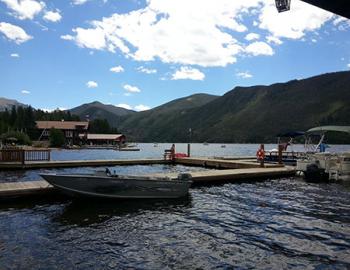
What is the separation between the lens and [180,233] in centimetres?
1231

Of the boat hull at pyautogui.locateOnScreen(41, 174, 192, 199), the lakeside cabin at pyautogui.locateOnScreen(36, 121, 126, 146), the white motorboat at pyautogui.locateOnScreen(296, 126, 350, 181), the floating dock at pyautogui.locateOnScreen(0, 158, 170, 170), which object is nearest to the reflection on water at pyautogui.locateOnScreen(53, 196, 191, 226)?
the boat hull at pyautogui.locateOnScreen(41, 174, 192, 199)

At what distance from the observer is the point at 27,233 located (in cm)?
1203

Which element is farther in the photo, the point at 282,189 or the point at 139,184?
the point at 282,189

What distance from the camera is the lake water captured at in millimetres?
9727

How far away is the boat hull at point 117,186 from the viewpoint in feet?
54.0

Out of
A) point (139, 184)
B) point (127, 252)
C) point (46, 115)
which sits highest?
point (46, 115)

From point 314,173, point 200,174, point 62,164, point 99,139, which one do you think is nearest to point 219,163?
point 314,173

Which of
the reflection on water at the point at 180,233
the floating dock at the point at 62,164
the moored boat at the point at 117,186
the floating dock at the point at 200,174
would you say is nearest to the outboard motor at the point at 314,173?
the floating dock at the point at 200,174

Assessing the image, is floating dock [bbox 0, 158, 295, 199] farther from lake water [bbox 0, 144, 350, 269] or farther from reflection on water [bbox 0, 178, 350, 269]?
reflection on water [bbox 0, 178, 350, 269]

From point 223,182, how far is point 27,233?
1492 centimetres

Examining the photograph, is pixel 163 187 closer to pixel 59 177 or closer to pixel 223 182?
pixel 59 177

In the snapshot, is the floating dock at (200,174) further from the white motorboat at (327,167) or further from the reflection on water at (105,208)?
the white motorboat at (327,167)

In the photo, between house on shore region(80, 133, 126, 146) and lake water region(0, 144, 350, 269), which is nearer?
lake water region(0, 144, 350, 269)

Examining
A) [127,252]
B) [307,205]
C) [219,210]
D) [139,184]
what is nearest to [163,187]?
[139,184]
